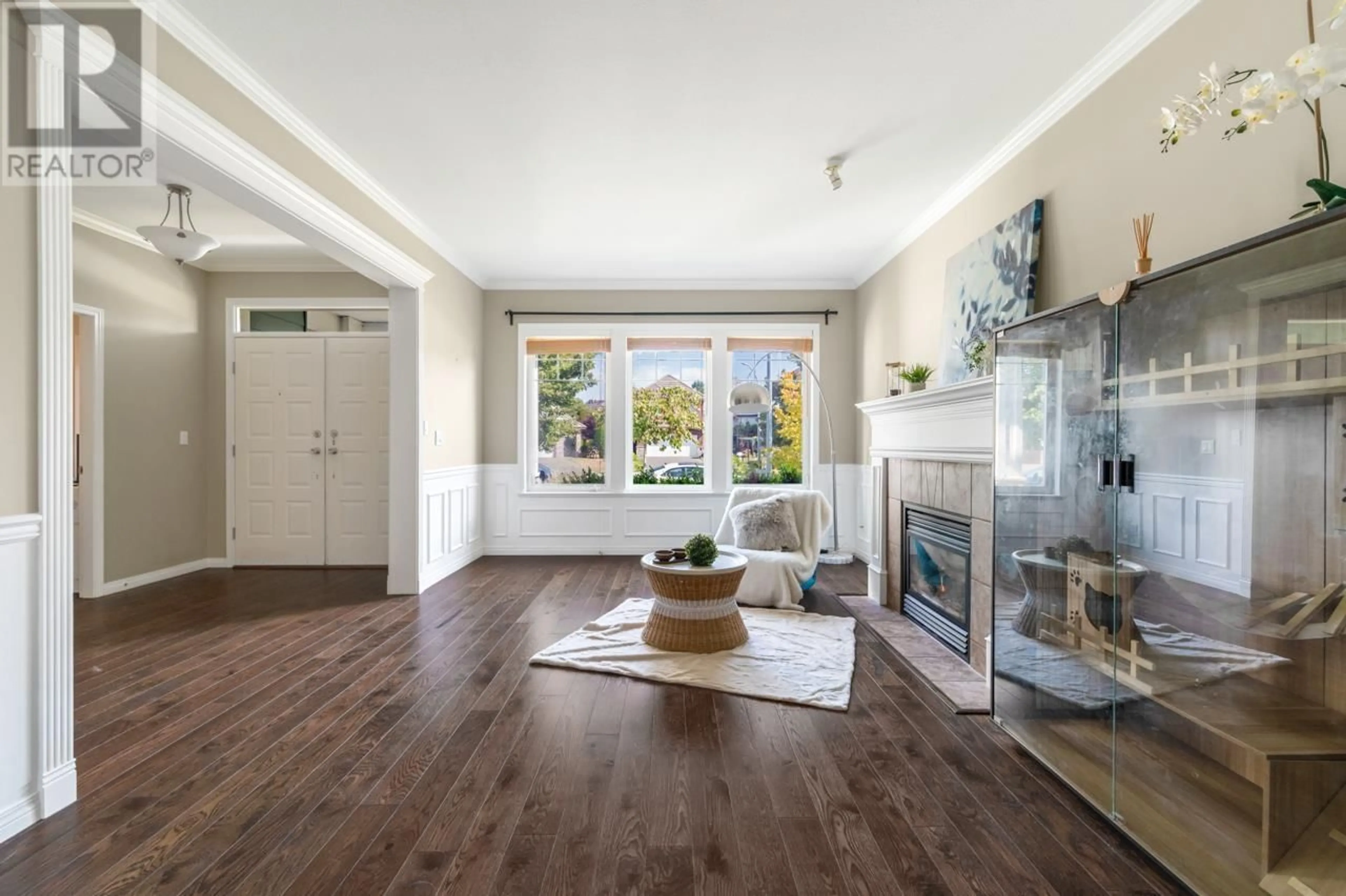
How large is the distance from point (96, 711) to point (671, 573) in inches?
99.9

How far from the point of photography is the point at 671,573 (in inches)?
121

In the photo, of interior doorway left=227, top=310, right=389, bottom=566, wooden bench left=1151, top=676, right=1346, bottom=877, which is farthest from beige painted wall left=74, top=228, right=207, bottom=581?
wooden bench left=1151, top=676, right=1346, bottom=877

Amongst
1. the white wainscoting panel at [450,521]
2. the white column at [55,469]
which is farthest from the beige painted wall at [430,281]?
the white column at [55,469]

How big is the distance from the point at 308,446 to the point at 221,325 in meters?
1.30

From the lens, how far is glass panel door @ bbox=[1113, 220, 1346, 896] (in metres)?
1.34

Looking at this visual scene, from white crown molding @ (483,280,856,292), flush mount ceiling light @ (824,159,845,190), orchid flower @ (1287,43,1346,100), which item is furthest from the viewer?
white crown molding @ (483,280,856,292)

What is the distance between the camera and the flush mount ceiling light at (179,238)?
11.4ft

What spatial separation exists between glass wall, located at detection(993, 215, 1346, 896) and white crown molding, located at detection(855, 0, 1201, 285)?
123 centimetres

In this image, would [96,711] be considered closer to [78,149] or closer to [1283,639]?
[78,149]

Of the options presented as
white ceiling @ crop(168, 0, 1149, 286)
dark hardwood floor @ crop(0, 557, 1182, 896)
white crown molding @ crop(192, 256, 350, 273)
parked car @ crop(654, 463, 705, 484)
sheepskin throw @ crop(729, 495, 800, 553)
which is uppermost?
white ceiling @ crop(168, 0, 1149, 286)

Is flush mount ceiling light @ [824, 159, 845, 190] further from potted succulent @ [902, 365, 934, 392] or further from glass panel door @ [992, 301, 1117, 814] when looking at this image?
glass panel door @ [992, 301, 1117, 814]

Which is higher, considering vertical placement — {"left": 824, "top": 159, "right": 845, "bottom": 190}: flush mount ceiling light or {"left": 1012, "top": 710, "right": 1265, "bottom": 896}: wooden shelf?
{"left": 824, "top": 159, "right": 845, "bottom": 190}: flush mount ceiling light

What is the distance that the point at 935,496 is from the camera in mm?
3400

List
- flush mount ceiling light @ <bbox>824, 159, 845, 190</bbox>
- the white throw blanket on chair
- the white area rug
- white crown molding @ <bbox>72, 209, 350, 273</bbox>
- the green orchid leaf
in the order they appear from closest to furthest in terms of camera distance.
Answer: the green orchid leaf
the white area rug
flush mount ceiling light @ <bbox>824, 159, 845, 190</bbox>
the white throw blanket on chair
white crown molding @ <bbox>72, 209, 350, 273</bbox>
